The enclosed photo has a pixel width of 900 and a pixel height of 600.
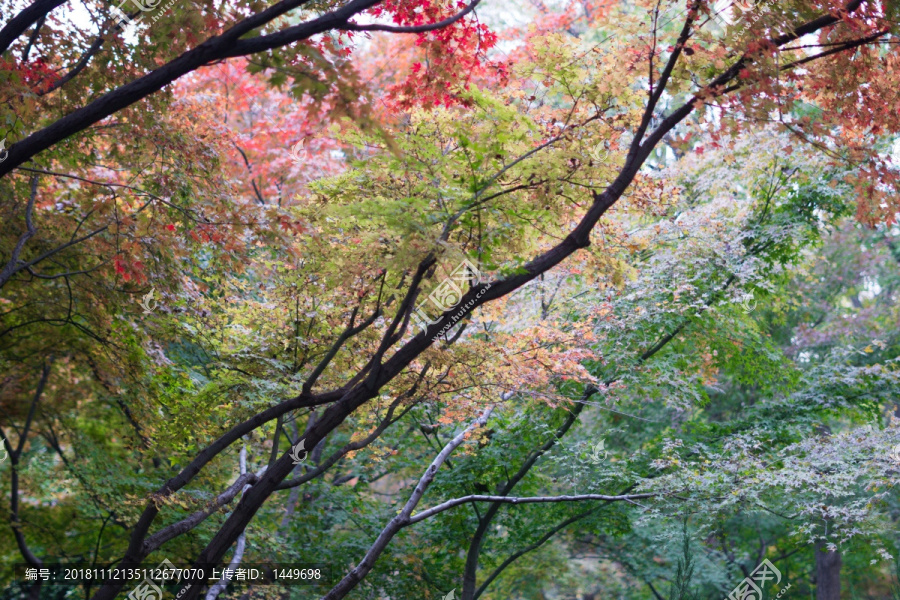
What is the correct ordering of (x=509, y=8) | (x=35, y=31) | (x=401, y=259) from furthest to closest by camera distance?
1. (x=509, y=8)
2. (x=35, y=31)
3. (x=401, y=259)

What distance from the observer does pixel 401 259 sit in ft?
12.5

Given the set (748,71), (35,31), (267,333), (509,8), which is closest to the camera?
(748,71)

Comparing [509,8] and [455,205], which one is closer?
[455,205]

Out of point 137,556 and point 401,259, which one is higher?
point 401,259

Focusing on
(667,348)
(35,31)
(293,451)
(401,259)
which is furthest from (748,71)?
(667,348)

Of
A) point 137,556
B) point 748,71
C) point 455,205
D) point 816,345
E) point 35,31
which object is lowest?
point 137,556

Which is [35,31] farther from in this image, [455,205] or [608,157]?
[608,157]

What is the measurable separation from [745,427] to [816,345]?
573 centimetres

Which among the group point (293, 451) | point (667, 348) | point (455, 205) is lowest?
point (293, 451)

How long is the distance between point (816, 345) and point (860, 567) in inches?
181

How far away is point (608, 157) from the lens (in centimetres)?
435

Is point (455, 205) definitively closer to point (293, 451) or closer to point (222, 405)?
point (293, 451)

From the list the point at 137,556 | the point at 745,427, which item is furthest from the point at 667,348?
the point at 137,556

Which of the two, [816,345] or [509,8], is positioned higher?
[509,8]
